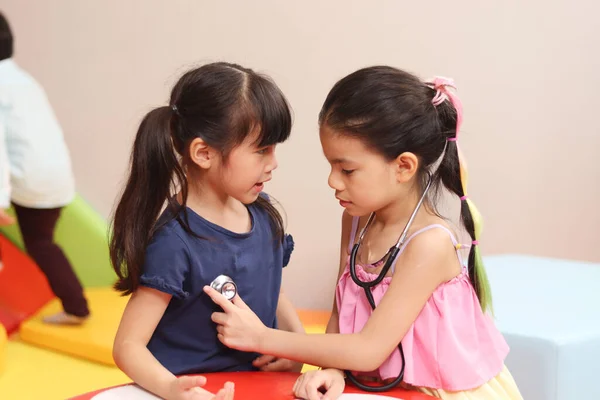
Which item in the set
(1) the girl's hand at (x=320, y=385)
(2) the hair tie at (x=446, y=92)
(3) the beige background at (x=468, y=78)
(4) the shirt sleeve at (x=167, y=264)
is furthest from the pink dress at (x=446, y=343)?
(3) the beige background at (x=468, y=78)

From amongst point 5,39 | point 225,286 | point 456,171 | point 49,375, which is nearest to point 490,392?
point 456,171

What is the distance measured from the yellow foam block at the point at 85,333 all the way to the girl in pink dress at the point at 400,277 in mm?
1374

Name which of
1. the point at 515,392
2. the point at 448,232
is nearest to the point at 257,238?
the point at 448,232

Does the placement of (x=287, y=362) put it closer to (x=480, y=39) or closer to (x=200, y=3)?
(x=480, y=39)

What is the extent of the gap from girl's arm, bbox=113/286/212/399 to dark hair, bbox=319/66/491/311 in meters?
0.42

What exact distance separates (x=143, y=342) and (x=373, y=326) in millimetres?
382

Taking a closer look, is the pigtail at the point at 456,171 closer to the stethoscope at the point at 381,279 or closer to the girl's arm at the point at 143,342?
the stethoscope at the point at 381,279

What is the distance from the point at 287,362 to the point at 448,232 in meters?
0.39

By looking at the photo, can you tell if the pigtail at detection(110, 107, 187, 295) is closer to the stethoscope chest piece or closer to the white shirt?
the stethoscope chest piece

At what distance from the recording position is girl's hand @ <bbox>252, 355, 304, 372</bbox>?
1.46 metres

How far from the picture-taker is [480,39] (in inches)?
111

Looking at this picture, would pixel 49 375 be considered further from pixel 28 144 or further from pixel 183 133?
pixel 183 133

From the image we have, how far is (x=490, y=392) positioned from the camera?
138 centimetres

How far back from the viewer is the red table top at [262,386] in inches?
50.1
